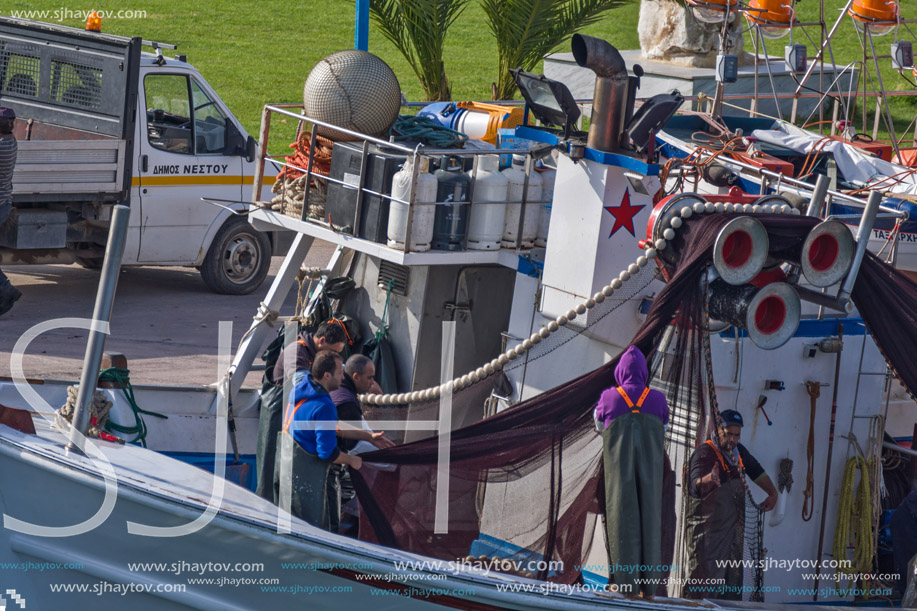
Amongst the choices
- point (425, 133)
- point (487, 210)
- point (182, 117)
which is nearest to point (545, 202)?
point (487, 210)

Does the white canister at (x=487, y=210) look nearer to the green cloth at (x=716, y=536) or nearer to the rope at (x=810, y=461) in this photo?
the rope at (x=810, y=461)

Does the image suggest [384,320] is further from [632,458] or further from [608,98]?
[632,458]

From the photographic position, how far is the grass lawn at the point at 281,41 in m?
22.0

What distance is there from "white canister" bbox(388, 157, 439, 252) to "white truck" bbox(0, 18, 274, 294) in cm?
524

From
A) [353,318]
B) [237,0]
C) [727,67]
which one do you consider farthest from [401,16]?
[237,0]

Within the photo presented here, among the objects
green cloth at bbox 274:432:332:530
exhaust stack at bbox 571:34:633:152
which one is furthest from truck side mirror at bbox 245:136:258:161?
green cloth at bbox 274:432:332:530

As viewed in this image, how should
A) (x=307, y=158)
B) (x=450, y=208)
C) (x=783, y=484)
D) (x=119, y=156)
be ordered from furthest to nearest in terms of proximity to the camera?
(x=119, y=156)
(x=307, y=158)
(x=450, y=208)
(x=783, y=484)

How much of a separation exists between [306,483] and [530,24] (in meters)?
9.95

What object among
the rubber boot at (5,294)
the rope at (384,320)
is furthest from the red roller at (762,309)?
the rubber boot at (5,294)

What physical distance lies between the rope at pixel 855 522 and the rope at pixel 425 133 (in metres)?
3.14

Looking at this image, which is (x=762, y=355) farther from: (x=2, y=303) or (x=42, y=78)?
(x=42, y=78)

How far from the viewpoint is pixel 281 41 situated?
24531mm

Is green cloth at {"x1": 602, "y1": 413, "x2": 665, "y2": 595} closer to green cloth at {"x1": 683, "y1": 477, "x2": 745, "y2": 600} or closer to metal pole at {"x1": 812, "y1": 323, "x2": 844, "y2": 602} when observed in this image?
green cloth at {"x1": 683, "y1": 477, "x2": 745, "y2": 600}

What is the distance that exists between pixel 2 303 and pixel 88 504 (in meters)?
2.68
